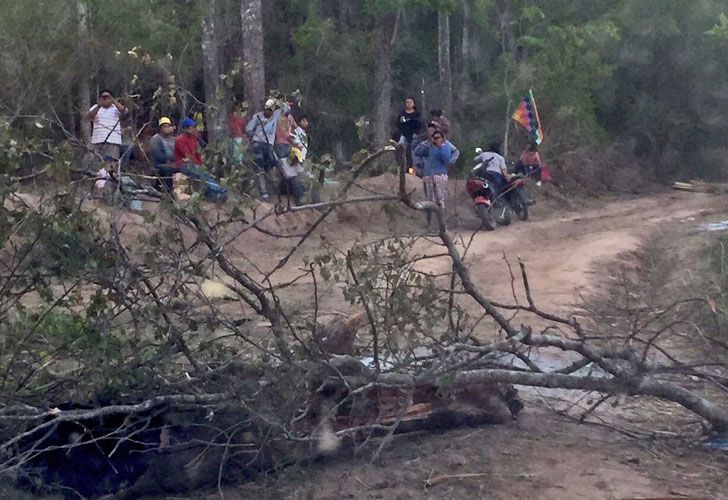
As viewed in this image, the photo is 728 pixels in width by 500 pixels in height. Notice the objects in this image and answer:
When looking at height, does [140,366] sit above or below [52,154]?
below

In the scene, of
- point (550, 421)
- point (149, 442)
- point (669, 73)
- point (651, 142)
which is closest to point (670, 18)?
point (669, 73)

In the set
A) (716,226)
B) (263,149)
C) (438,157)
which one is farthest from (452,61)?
(263,149)

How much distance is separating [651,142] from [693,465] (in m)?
19.0

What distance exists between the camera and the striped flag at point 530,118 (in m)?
19.1

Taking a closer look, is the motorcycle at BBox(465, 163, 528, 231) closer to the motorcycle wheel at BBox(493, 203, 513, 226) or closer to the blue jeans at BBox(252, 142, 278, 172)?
the motorcycle wheel at BBox(493, 203, 513, 226)

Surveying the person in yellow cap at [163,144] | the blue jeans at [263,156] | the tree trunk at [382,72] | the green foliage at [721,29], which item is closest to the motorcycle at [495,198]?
the tree trunk at [382,72]

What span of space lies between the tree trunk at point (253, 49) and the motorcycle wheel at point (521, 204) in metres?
4.24

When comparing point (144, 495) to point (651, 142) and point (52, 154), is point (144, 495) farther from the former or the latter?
point (651, 142)

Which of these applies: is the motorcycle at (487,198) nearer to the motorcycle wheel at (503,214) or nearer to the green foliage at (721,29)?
the motorcycle wheel at (503,214)

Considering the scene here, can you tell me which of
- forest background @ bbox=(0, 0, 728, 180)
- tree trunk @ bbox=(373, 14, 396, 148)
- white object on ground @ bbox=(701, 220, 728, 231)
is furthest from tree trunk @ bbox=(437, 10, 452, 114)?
white object on ground @ bbox=(701, 220, 728, 231)

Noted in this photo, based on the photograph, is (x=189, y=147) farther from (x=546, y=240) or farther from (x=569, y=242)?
(x=546, y=240)

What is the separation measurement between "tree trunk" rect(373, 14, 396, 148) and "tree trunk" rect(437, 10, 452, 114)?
9.11 ft

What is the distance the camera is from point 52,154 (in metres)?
5.36

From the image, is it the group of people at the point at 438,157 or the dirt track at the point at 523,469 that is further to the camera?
Result: the group of people at the point at 438,157
